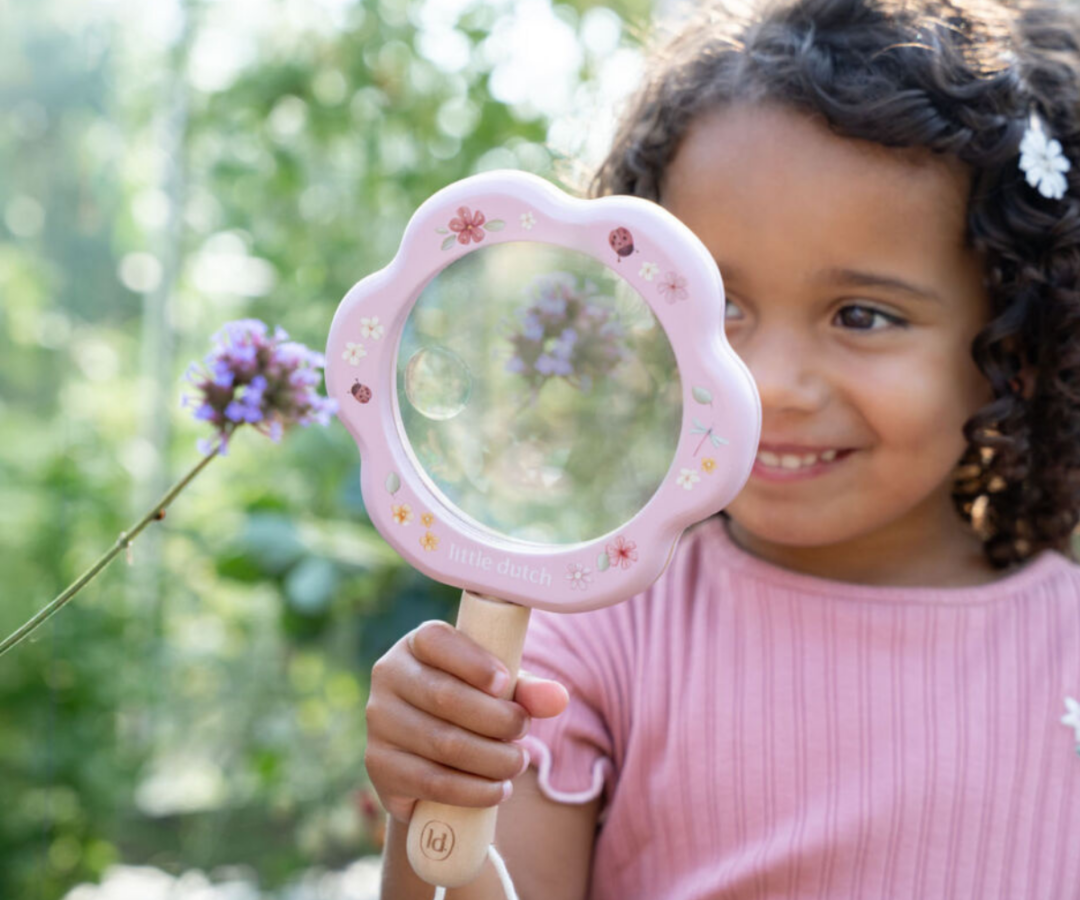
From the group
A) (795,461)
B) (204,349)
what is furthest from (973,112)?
(204,349)

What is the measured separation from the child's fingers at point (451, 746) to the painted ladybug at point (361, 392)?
0.20 meters

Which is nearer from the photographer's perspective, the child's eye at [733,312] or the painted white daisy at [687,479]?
the painted white daisy at [687,479]

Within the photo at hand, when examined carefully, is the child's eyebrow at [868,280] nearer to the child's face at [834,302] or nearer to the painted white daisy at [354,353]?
the child's face at [834,302]

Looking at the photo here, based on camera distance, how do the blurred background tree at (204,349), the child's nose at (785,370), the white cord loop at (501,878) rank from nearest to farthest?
1. the white cord loop at (501,878)
2. the child's nose at (785,370)
3. the blurred background tree at (204,349)

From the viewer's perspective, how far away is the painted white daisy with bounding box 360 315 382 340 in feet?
2.42

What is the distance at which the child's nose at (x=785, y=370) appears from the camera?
961 mm

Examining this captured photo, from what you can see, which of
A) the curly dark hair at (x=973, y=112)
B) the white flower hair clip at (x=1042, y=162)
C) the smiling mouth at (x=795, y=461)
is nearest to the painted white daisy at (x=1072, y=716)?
the curly dark hair at (x=973, y=112)

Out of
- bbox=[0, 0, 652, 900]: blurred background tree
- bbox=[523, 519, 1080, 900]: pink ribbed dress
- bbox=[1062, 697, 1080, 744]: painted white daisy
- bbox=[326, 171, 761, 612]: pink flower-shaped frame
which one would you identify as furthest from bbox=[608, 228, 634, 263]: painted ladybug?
bbox=[0, 0, 652, 900]: blurred background tree

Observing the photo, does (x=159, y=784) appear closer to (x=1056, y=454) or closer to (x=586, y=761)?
(x=586, y=761)

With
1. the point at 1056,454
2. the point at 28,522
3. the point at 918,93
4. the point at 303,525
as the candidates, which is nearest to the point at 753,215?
Result: the point at 918,93

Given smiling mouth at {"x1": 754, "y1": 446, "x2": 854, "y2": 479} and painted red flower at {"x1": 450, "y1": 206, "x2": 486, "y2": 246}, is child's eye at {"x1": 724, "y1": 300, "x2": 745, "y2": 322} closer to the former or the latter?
smiling mouth at {"x1": 754, "y1": 446, "x2": 854, "y2": 479}

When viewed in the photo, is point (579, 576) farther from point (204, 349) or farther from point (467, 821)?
point (204, 349)

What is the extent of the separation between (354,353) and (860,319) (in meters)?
0.46

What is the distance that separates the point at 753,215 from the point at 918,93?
0.18 meters
